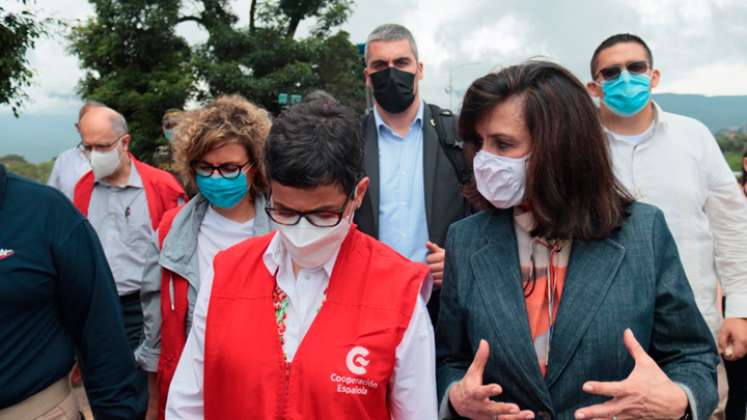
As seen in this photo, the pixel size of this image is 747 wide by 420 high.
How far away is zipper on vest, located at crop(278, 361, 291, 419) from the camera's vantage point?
154cm

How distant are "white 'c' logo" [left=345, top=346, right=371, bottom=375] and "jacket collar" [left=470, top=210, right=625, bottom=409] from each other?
37cm

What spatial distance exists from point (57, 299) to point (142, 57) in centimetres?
2472

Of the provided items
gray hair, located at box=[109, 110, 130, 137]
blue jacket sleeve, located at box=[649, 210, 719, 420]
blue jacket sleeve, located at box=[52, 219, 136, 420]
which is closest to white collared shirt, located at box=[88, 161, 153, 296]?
gray hair, located at box=[109, 110, 130, 137]

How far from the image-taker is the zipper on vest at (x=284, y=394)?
1.54m

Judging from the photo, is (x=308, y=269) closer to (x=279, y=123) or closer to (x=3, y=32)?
(x=279, y=123)

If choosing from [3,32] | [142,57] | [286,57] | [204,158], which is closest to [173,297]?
Result: [204,158]

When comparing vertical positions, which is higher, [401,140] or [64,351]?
[401,140]

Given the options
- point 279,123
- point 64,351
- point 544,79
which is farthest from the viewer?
point 64,351

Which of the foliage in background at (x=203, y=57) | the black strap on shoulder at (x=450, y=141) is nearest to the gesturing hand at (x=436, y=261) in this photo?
the black strap on shoulder at (x=450, y=141)

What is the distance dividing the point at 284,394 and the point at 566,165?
0.95 meters

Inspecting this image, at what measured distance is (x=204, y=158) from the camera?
2725 mm

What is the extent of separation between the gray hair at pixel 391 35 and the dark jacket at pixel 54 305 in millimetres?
2165

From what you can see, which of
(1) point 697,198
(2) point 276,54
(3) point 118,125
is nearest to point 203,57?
(2) point 276,54

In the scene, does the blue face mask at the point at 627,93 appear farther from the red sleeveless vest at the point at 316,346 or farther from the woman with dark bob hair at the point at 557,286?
the red sleeveless vest at the point at 316,346
